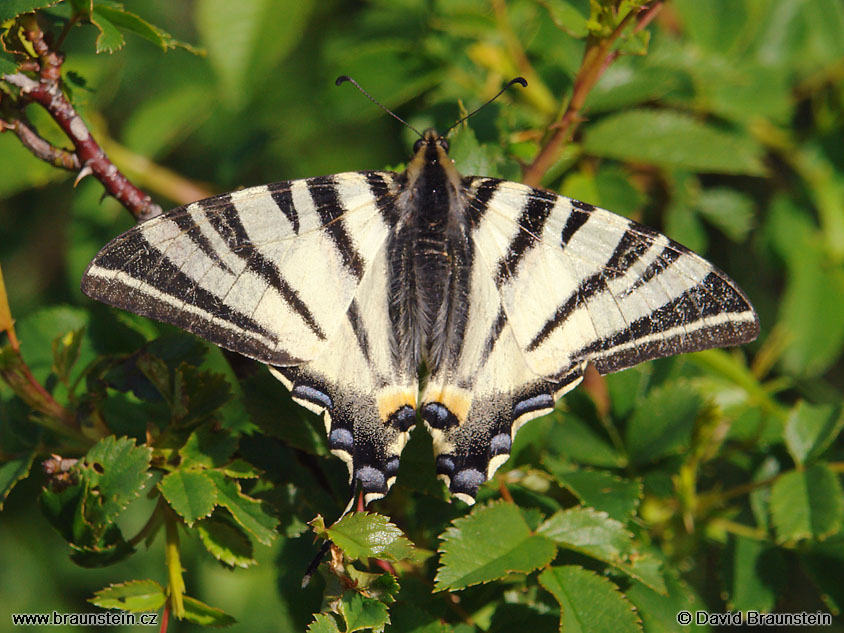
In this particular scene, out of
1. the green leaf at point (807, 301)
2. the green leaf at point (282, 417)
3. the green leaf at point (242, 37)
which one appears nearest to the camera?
the green leaf at point (282, 417)

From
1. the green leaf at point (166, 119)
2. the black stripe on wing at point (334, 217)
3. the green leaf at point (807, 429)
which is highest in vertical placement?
the black stripe on wing at point (334, 217)

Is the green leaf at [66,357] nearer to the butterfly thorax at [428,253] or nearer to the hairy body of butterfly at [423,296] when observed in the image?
the hairy body of butterfly at [423,296]

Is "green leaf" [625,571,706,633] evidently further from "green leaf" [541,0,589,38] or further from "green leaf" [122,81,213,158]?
"green leaf" [122,81,213,158]

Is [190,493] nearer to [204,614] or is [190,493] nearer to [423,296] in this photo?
[204,614]

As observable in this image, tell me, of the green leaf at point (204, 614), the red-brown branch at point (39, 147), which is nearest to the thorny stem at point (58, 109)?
the red-brown branch at point (39, 147)

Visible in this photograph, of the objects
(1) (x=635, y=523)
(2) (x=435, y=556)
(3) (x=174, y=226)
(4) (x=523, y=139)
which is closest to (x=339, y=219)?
(3) (x=174, y=226)

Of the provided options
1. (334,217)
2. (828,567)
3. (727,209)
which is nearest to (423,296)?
(334,217)
